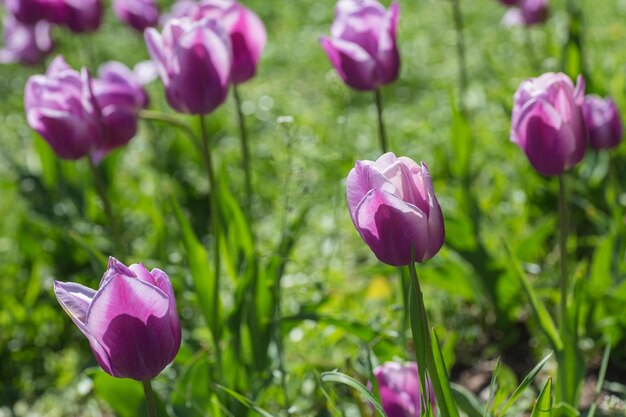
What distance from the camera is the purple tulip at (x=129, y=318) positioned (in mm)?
1149

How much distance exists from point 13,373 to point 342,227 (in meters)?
1.13

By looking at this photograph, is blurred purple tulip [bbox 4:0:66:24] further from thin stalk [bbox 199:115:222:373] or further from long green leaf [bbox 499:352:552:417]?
long green leaf [bbox 499:352:552:417]

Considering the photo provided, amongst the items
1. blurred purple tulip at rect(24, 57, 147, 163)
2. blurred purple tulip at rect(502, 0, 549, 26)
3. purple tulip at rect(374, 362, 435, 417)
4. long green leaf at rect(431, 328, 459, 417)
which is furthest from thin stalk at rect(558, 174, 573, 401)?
blurred purple tulip at rect(502, 0, 549, 26)

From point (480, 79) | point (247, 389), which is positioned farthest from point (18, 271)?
point (480, 79)

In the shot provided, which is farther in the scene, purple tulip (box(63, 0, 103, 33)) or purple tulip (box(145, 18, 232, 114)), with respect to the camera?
purple tulip (box(63, 0, 103, 33))

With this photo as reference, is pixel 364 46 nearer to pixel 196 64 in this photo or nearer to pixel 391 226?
pixel 196 64

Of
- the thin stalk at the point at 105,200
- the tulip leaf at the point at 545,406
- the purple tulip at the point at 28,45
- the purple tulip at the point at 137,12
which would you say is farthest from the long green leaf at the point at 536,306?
the purple tulip at the point at 28,45

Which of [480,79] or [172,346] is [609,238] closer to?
[172,346]

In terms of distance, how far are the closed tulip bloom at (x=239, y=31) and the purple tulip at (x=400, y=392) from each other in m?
0.75

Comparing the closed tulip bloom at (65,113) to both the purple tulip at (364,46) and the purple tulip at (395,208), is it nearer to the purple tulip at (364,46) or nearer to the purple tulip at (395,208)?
A: the purple tulip at (364,46)

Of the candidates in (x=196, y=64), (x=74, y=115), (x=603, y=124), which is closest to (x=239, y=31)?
(x=196, y=64)

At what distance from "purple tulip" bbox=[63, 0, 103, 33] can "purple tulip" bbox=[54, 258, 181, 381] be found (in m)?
1.86

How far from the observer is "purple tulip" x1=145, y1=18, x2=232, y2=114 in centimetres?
175

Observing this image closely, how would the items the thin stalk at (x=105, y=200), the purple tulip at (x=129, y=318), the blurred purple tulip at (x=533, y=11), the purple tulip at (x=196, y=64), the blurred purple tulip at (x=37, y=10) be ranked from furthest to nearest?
1. the blurred purple tulip at (x=533, y=11)
2. the blurred purple tulip at (x=37, y=10)
3. the thin stalk at (x=105, y=200)
4. the purple tulip at (x=196, y=64)
5. the purple tulip at (x=129, y=318)
